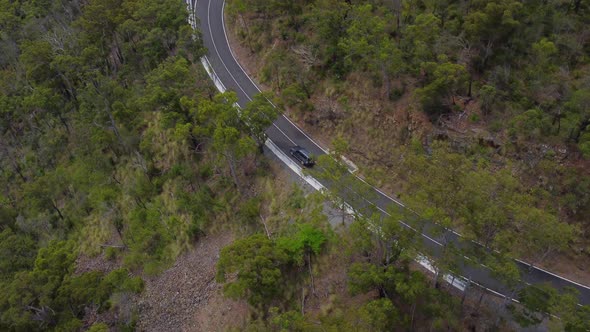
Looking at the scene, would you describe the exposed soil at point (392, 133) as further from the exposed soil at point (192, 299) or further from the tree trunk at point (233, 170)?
the exposed soil at point (192, 299)

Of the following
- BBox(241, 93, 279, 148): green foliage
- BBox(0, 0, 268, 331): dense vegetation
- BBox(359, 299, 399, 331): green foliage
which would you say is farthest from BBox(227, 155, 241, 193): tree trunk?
BBox(359, 299, 399, 331): green foliage

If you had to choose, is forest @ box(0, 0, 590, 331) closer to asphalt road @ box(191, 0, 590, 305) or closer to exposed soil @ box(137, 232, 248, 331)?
exposed soil @ box(137, 232, 248, 331)

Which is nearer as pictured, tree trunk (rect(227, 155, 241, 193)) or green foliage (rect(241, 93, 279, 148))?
green foliage (rect(241, 93, 279, 148))

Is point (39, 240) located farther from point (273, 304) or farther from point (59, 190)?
point (273, 304)

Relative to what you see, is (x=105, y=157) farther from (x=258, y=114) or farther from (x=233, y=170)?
(x=258, y=114)

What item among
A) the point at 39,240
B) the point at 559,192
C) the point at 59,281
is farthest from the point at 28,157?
the point at 559,192
